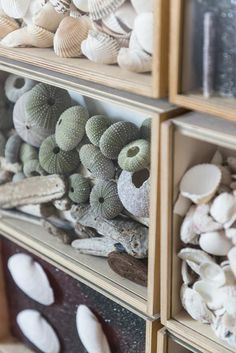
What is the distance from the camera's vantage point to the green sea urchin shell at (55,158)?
1078 mm

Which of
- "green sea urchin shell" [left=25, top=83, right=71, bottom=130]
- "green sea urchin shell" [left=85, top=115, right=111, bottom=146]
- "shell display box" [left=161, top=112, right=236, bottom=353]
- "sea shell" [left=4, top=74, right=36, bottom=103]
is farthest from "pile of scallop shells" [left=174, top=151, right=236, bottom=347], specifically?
"sea shell" [left=4, top=74, right=36, bottom=103]

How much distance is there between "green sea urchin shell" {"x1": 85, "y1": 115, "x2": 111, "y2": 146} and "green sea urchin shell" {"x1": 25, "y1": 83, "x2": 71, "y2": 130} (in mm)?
95

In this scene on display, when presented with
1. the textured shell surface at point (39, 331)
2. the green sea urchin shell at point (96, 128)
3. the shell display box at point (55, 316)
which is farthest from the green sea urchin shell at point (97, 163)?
the textured shell surface at point (39, 331)

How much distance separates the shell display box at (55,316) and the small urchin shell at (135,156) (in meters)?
0.25

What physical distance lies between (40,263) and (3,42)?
45 cm

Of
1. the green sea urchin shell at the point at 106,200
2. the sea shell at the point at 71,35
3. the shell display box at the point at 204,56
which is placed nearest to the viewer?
the shell display box at the point at 204,56

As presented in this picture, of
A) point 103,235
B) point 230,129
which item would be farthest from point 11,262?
point 230,129

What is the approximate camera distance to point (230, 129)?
746 millimetres

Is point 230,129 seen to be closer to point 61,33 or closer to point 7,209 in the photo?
point 61,33

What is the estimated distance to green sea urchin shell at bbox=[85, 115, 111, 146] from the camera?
101 cm

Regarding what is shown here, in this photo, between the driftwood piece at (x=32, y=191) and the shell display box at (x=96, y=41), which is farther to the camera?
the driftwood piece at (x=32, y=191)

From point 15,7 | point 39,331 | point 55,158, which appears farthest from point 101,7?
point 39,331

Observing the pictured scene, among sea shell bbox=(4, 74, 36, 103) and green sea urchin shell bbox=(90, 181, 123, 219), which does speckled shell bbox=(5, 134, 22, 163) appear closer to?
sea shell bbox=(4, 74, 36, 103)

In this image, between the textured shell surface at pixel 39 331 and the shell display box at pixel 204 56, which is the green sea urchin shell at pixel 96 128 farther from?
the textured shell surface at pixel 39 331
